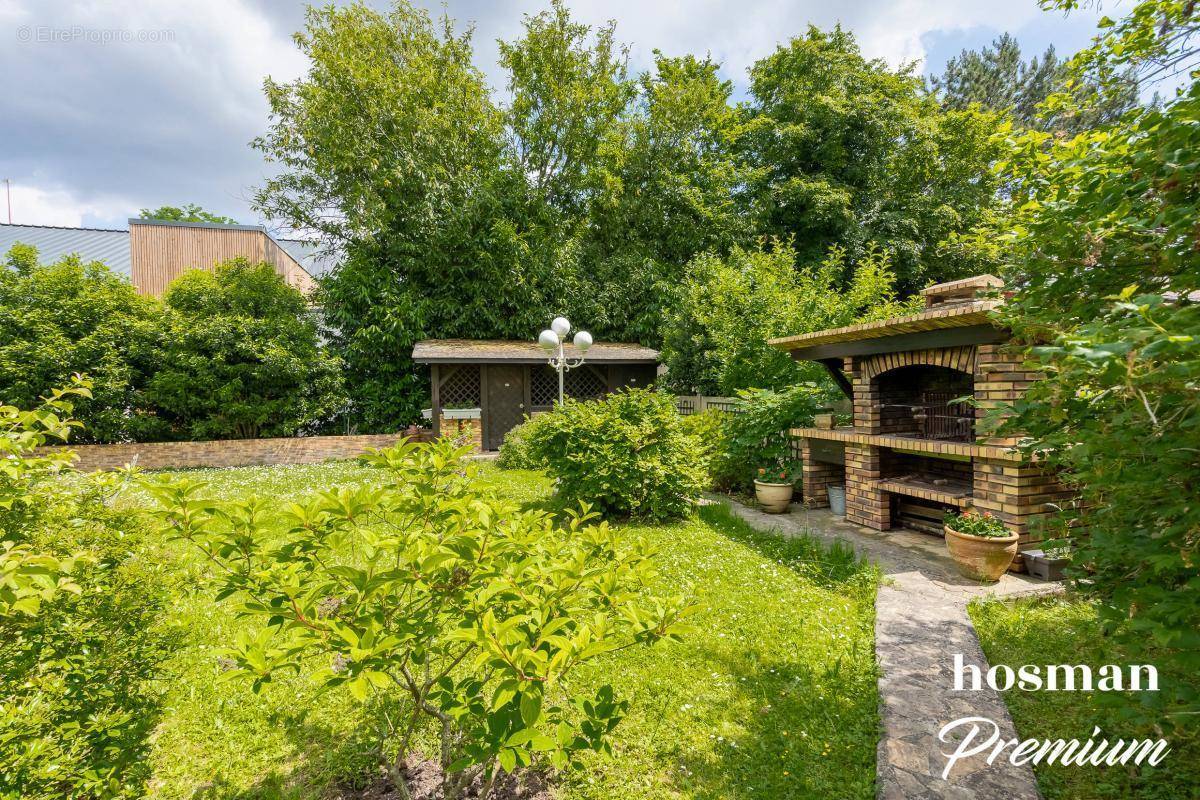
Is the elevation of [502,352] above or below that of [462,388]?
above

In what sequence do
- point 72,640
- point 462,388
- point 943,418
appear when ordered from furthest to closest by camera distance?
point 462,388, point 943,418, point 72,640

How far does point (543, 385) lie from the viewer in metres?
15.7

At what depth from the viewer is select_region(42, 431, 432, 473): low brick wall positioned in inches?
441

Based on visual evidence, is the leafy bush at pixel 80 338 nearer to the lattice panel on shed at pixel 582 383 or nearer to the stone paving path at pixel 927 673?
the lattice panel on shed at pixel 582 383

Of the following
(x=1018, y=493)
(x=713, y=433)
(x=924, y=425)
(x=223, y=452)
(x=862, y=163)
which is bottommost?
(x=223, y=452)

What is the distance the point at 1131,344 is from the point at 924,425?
618 cm

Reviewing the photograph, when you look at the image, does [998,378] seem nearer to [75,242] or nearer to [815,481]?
[815,481]

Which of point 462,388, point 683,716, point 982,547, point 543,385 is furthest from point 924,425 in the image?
point 462,388

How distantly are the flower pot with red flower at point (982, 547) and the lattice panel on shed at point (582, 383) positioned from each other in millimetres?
11943

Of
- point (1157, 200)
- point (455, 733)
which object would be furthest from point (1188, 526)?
point (455, 733)

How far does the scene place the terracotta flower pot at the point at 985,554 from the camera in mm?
4520

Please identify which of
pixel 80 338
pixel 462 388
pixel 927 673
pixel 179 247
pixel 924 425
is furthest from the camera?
pixel 179 247

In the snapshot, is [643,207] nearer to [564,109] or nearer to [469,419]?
[564,109]

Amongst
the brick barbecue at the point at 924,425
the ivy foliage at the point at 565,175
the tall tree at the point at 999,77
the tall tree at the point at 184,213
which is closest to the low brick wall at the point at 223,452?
Answer: the ivy foliage at the point at 565,175
